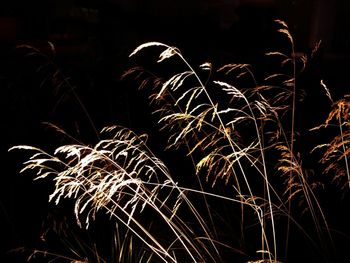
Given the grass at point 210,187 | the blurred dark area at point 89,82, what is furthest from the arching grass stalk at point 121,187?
the blurred dark area at point 89,82

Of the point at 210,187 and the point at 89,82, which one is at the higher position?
the point at 89,82

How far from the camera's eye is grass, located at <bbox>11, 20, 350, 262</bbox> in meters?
2.09

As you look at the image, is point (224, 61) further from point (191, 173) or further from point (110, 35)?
point (110, 35)

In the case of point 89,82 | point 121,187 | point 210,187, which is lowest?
point 210,187

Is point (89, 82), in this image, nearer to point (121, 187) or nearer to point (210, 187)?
point (210, 187)

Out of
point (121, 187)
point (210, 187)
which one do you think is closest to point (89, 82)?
point (210, 187)

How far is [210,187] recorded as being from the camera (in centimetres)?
366

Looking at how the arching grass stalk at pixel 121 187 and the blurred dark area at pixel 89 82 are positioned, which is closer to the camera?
the arching grass stalk at pixel 121 187

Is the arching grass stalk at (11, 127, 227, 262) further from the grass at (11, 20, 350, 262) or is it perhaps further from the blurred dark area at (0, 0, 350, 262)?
the blurred dark area at (0, 0, 350, 262)

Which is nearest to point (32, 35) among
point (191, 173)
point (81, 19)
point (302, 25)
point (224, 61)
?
point (81, 19)

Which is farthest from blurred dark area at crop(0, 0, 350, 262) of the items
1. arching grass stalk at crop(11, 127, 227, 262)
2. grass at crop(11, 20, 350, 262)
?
arching grass stalk at crop(11, 127, 227, 262)

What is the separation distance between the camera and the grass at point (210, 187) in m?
2.09

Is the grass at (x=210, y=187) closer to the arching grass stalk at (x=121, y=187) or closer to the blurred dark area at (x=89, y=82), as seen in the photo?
the arching grass stalk at (x=121, y=187)

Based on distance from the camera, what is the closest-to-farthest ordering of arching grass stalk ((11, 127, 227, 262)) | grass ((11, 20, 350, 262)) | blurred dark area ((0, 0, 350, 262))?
arching grass stalk ((11, 127, 227, 262)) → grass ((11, 20, 350, 262)) → blurred dark area ((0, 0, 350, 262))
